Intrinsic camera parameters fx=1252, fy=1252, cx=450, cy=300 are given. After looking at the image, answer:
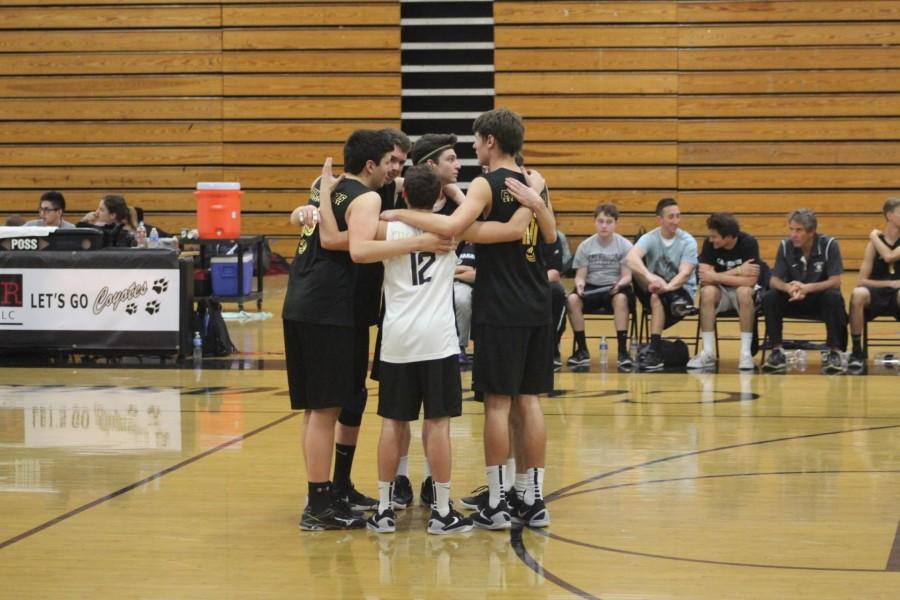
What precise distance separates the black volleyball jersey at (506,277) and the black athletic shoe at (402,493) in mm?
844

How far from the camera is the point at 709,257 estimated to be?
9.38m

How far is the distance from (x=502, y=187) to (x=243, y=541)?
166 centimetres

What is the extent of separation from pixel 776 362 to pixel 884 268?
1049 mm

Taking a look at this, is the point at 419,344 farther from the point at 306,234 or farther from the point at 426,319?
the point at 306,234

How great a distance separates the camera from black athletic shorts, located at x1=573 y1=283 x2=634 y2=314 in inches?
Result: 380

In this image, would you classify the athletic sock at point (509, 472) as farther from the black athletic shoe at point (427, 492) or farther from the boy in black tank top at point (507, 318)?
the black athletic shoe at point (427, 492)

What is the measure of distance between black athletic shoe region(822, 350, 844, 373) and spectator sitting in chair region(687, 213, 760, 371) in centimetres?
52

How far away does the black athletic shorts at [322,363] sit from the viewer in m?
4.82

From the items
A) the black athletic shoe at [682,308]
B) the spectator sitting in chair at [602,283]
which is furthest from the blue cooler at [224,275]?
the black athletic shoe at [682,308]

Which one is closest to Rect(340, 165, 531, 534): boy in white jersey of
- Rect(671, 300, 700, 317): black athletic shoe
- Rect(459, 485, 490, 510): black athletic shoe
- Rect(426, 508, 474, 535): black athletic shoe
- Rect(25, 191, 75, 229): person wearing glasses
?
Rect(426, 508, 474, 535): black athletic shoe

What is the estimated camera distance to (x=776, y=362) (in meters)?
9.17

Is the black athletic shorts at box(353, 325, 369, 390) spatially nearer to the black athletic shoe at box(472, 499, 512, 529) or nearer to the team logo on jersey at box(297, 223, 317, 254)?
the team logo on jersey at box(297, 223, 317, 254)

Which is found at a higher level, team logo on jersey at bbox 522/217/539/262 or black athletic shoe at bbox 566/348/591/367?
team logo on jersey at bbox 522/217/539/262

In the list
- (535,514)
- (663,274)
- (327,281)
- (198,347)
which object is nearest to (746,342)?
(663,274)
